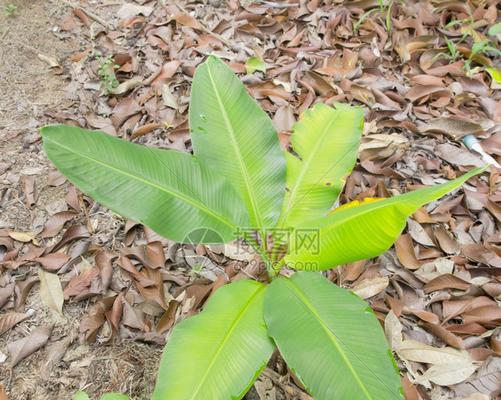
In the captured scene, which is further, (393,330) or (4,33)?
(4,33)

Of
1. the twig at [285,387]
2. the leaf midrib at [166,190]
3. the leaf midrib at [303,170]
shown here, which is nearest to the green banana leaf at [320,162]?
the leaf midrib at [303,170]

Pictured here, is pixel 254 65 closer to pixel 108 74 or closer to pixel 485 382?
pixel 108 74

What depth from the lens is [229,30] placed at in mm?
2598

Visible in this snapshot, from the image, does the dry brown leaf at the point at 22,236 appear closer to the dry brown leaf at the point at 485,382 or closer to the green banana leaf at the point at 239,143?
the green banana leaf at the point at 239,143

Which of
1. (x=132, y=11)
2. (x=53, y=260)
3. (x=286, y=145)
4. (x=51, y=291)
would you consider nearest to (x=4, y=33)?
(x=132, y=11)

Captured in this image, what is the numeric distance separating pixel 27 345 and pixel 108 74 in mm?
1417

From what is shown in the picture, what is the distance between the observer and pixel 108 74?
92.2 inches

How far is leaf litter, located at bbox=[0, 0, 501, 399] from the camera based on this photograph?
1.55m

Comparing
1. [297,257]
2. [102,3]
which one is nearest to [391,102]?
[297,257]

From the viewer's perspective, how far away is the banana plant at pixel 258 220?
3.59ft

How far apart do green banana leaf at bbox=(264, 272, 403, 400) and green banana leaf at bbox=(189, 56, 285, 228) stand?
0.33 meters

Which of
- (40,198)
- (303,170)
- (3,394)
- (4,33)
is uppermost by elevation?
(4,33)

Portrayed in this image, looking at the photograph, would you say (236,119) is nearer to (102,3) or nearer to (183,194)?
(183,194)

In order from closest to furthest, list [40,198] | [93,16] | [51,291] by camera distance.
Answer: [51,291]
[40,198]
[93,16]
